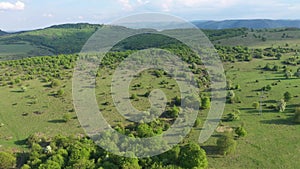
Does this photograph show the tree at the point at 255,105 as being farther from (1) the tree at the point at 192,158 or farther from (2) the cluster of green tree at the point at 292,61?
(2) the cluster of green tree at the point at 292,61

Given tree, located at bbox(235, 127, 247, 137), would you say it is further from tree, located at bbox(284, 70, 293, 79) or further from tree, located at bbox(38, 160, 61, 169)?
tree, located at bbox(284, 70, 293, 79)

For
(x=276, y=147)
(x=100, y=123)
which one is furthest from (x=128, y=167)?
(x=276, y=147)

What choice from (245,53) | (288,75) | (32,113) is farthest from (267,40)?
(32,113)

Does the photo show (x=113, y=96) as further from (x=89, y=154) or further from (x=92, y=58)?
(x=92, y=58)

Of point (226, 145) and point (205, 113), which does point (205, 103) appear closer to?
point (205, 113)

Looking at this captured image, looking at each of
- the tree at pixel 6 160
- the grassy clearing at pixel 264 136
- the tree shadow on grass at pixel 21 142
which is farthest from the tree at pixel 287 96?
the tree at pixel 6 160

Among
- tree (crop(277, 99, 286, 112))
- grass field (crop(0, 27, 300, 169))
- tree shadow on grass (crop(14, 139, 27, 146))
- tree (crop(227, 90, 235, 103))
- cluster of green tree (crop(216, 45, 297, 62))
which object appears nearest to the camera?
grass field (crop(0, 27, 300, 169))

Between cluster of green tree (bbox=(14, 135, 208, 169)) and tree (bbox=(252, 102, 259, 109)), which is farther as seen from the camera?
tree (bbox=(252, 102, 259, 109))

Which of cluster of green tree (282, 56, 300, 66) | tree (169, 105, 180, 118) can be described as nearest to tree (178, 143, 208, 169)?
tree (169, 105, 180, 118)
